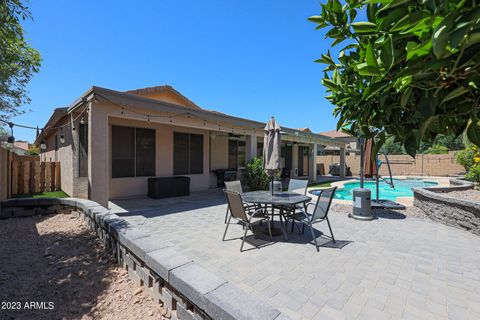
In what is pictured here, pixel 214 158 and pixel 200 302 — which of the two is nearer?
pixel 200 302

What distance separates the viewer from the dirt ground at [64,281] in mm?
2557

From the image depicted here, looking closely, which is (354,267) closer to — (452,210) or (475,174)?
(452,210)

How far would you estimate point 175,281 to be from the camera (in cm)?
224

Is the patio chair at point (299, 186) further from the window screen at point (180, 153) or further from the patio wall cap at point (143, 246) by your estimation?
the window screen at point (180, 153)

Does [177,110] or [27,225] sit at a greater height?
[177,110]

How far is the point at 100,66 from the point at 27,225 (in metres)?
8.67

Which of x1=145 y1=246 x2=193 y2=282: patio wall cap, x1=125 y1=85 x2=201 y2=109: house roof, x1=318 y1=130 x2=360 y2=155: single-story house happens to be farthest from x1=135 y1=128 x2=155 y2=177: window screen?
x1=318 y1=130 x2=360 y2=155: single-story house

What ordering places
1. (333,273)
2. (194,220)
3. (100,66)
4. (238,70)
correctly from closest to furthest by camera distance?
(333,273), (194,220), (100,66), (238,70)

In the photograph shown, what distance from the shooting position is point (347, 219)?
246 inches

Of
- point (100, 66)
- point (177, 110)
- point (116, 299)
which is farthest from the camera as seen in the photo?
point (100, 66)

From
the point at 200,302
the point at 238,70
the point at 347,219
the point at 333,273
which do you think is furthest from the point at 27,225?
the point at 238,70

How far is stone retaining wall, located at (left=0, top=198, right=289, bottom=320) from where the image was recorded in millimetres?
1762

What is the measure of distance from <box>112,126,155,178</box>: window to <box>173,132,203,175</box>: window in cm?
107

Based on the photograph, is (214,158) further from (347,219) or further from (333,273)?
(333,273)
